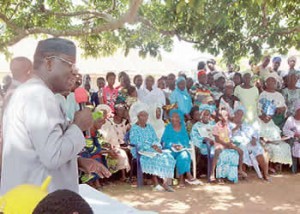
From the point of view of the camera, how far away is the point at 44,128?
1633 mm

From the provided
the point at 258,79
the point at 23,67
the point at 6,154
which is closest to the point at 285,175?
the point at 258,79

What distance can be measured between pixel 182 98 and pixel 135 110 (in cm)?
113

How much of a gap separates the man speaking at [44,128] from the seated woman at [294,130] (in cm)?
686

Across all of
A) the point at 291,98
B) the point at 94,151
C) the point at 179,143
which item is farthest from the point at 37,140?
the point at 291,98

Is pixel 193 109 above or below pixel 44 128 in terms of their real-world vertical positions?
above

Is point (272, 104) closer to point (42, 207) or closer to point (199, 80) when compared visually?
point (199, 80)

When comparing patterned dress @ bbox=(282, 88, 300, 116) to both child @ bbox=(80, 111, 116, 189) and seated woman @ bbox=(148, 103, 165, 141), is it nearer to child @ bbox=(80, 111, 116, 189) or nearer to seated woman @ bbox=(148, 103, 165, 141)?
seated woman @ bbox=(148, 103, 165, 141)

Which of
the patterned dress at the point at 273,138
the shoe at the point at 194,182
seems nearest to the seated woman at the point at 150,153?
the shoe at the point at 194,182

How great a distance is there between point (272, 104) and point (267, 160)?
1.08 m

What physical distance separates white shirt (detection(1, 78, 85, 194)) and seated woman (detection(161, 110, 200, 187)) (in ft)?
17.6

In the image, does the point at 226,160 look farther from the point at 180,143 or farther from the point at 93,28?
the point at 93,28

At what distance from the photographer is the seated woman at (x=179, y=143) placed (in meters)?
7.09

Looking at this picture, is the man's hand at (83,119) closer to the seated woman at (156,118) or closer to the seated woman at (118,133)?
the seated woman at (118,133)

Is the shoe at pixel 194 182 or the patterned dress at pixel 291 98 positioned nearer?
the shoe at pixel 194 182
